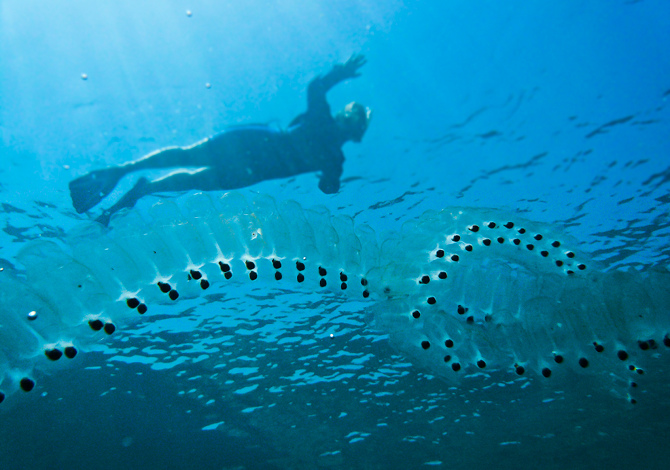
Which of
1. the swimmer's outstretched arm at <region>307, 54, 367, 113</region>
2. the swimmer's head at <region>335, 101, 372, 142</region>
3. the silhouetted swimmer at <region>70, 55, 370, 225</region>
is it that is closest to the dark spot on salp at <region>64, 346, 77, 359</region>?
the silhouetted swimmer at <region>70, 55, 370, 225</region>

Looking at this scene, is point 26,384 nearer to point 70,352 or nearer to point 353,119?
point 70,352

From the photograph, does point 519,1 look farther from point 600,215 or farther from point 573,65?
point 600,215

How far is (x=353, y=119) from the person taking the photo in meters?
7.89

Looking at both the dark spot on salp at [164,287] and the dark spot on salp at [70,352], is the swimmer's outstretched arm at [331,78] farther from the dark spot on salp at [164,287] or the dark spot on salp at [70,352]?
the dark spot on salp at [70,352]

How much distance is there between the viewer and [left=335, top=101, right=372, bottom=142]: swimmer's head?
7.82 meters

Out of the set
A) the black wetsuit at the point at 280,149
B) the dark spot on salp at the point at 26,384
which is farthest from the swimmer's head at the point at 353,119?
the dark spot on salp at the point at 26,384

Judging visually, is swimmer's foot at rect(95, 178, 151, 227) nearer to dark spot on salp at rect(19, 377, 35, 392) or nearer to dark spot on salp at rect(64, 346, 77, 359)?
dark spot on salp at rect(64, 346, 77, 359)

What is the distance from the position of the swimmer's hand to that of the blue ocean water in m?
0.16

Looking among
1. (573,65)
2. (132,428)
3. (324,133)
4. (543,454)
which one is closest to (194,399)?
(132,428)

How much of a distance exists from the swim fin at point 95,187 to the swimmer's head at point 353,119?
4.33m

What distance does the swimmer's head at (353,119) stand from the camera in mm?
7816

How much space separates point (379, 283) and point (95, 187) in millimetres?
5630

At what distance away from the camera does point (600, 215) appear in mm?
11398

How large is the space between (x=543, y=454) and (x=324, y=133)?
111 ft
